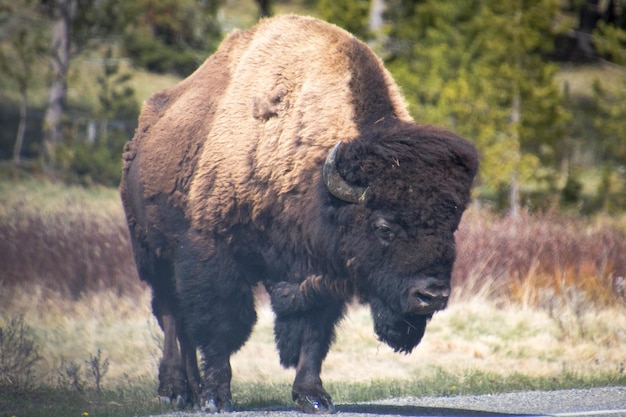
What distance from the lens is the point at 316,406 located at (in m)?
6.14

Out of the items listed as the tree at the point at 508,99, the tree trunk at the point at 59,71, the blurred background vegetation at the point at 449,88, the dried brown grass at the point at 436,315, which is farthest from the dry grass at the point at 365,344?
the tree trunk at the point at 59,71

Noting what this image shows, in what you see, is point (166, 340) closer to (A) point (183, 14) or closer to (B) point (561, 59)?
(A) point (183, 14)

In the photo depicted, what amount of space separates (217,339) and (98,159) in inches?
683

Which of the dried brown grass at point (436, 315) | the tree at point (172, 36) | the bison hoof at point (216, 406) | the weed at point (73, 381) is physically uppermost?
the bison hoof at point (216, 406)

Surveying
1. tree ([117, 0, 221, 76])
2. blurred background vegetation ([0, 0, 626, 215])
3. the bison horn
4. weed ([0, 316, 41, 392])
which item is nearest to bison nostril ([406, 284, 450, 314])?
the bison horn

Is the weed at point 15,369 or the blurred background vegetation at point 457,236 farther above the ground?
the weed at point 15,369

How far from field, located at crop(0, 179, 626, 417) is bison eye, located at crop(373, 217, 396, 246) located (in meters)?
1.08

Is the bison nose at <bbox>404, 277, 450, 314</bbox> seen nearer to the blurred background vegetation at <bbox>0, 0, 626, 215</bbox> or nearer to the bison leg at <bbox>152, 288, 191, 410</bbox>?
the bison leg at <bbox>152, 288, 191, 410</bbox>

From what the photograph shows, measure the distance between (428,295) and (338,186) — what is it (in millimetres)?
983

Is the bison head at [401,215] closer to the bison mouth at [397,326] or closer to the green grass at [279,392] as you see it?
the bison mouth at [397,326]

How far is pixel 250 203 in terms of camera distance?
6676mm

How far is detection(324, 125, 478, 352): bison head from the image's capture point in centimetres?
550

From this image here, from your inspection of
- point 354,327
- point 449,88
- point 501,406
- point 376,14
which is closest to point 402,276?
point 501,406

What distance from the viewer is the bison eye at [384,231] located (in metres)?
5.71
